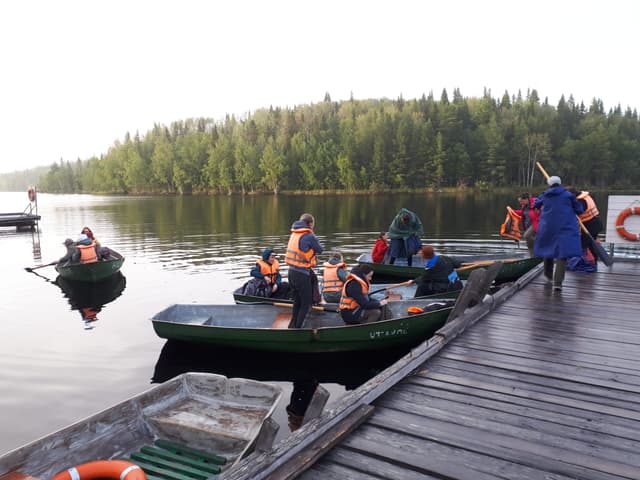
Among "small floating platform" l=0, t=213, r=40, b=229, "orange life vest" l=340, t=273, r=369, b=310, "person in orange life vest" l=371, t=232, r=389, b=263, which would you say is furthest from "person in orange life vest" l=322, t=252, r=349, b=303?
"small floating platform" l=0, t=213, r=40, b=229

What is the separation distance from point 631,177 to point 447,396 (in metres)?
109

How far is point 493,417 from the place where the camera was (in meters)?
4.32

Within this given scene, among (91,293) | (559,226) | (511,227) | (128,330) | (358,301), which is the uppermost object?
(559,226)

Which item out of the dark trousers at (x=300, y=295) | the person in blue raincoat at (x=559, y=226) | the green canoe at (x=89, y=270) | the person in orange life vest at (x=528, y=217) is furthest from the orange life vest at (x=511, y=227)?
the green canoe at (x=89, y=270)

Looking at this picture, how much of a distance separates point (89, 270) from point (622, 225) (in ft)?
56.3

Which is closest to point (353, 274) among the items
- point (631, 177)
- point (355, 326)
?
point (355, 326)

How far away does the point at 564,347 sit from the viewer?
625cm

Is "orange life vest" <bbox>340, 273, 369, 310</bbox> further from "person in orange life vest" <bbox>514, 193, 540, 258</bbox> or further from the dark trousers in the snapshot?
"person in orange life vest" <bbox>514, 193, 540, 258</bbox>

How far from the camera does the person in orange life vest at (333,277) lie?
1020 cm

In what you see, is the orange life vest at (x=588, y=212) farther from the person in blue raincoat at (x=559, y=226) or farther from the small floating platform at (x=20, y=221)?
the small floating platform at (x=20, y=221)

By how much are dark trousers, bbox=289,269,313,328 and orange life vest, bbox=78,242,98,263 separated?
11.1 metres

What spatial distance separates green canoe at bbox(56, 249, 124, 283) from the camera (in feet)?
54.7

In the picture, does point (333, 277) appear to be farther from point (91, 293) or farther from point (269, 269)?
point (91, 293)

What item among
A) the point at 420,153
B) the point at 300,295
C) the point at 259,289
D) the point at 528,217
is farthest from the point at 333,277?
the point at 420,153
